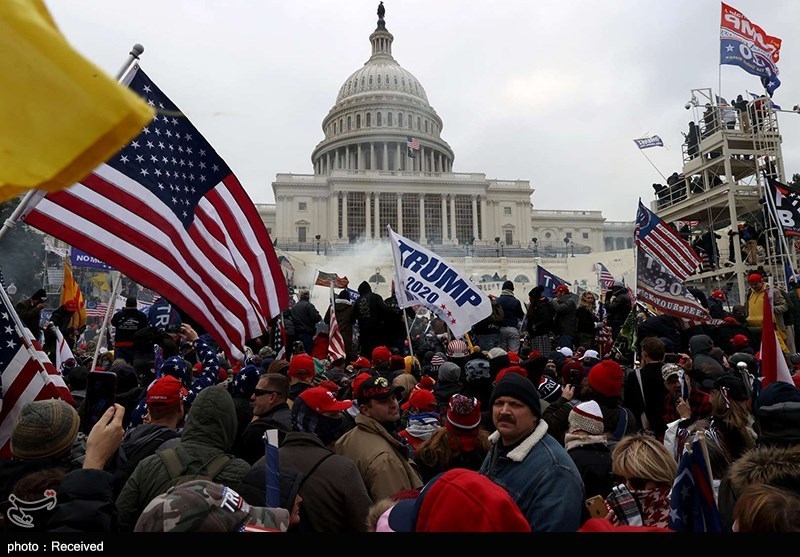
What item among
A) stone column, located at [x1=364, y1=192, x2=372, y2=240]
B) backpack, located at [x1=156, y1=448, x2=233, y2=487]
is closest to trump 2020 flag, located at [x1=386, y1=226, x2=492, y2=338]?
backpack, located at [x1=156, y1=448, x2=233, y2=487]

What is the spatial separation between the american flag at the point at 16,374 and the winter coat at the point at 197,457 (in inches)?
41.1

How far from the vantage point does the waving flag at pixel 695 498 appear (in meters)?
1.80

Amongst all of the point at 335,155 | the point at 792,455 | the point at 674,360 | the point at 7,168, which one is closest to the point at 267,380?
the point at 7,168

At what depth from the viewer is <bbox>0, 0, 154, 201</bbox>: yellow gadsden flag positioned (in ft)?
5.12

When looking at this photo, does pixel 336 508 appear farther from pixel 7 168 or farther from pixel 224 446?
pixel 7 168

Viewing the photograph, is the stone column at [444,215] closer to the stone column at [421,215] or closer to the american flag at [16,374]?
the stone column at [421,215]

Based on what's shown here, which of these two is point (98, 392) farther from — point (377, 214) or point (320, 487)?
point (377, 214)

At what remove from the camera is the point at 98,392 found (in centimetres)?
342

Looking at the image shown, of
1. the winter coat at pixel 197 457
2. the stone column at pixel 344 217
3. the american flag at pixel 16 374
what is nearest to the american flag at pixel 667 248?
the winter coat at pixel 197 457

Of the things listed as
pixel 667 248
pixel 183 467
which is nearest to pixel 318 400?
pixel 183 467

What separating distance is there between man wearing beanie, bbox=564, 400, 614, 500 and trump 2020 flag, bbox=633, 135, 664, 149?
3028 centimetres

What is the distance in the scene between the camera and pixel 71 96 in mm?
1572

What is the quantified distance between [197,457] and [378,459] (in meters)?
0.91

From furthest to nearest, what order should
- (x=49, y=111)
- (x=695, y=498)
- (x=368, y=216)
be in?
(x=368, y=216)
(x=695, y=498)
(x=49, y=111)
